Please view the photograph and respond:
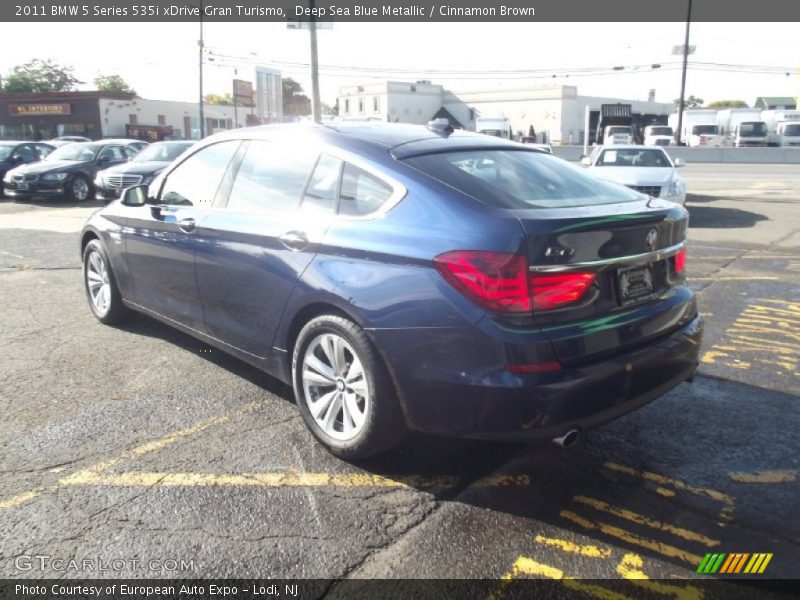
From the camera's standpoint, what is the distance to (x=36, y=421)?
12.6 feet

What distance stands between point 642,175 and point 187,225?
9.86 m

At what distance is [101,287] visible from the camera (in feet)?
18.8

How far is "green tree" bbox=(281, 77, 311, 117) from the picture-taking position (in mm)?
110875

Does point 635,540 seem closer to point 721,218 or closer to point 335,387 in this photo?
point 335,387

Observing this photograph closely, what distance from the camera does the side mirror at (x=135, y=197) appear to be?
492 cm

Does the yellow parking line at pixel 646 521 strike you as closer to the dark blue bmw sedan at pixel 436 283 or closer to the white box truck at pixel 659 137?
the dark blue bmw sedan at pixel 436 283

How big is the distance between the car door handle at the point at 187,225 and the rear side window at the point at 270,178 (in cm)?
34

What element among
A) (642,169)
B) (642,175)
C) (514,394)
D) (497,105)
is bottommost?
(514,394)

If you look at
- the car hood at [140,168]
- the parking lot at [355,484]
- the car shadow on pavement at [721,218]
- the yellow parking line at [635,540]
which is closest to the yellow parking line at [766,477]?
the parking lot at [355,484]

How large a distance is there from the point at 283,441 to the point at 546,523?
1509mm

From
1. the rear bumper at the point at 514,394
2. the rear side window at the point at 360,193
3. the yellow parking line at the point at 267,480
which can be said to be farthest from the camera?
the rear side window at the point at 360,193

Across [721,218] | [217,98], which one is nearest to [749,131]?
[721,218]

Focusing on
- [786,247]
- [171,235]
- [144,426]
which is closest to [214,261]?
[171,235]

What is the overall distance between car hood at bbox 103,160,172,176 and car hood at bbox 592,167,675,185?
1009 centimetres
